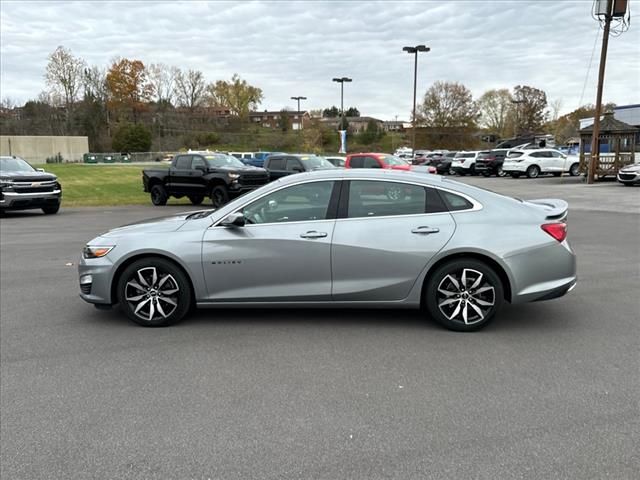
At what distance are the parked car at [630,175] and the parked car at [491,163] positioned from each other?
13.2 m

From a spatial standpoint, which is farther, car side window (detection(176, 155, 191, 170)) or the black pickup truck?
car side window (detection(176, 155, 191, 170))

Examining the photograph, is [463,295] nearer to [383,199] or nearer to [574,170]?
[383,199]

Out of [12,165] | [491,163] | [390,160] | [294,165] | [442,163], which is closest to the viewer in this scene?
[12,165]

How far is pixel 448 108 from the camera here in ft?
289

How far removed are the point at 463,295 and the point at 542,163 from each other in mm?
33085

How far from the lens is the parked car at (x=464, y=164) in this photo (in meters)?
41.2

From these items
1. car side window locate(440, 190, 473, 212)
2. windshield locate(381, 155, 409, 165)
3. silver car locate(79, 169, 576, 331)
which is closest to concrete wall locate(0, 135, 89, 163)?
windshield locate(381, 155, 409, 165)

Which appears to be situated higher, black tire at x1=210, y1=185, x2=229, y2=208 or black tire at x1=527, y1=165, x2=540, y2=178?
black tire at x1=527, y1=165, x2=540, y2=178

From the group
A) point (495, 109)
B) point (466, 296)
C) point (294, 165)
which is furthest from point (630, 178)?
point (495, 109)

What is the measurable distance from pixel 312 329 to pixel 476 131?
9143cm

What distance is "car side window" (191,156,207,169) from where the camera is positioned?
59.0ft

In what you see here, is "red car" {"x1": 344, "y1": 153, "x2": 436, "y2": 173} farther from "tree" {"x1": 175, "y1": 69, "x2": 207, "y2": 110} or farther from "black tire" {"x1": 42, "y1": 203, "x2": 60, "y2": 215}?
"tree" {"x1": 175, "y1": 69, "x2": 207, "y2": 110}

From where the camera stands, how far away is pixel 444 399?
3.75 metres

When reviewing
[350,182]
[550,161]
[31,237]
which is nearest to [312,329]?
[350,182]
